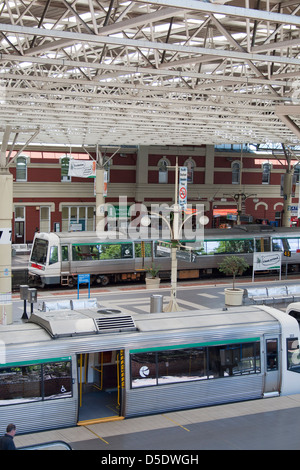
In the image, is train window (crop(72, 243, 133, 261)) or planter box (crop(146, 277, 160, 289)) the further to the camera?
train window (crop(72, 243, 133, 261))

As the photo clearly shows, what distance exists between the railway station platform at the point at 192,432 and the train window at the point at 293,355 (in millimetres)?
1503

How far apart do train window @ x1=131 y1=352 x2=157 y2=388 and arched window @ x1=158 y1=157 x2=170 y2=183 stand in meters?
40.0

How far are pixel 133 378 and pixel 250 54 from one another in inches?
284

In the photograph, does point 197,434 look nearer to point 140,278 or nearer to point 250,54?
point 250,54

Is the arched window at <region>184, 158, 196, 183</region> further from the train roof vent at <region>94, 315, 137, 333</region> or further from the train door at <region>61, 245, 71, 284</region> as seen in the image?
the train roof vent at <region>94, 315, 137, 333</region>

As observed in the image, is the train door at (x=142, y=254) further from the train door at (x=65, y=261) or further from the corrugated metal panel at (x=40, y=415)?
the corrugated metal panel at (x=40, y=415)

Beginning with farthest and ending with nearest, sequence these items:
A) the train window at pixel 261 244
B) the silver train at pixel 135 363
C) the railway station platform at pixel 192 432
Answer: the train window at pixel 261 244, the silver train at pixel 135 363, the railway station platform at pixel 192 432

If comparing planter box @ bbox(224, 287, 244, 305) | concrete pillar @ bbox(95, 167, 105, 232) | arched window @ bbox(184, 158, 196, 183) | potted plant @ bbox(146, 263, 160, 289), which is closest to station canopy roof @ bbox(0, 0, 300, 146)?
concrete pillar @ bbox(95, 167, 105, 232)

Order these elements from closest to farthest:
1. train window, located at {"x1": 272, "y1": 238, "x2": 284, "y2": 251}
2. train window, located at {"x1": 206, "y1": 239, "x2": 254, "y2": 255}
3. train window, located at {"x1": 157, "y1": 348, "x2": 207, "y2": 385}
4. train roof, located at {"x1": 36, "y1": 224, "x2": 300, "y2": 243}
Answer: train window, located at {"x1": 157, "y1": 348, "x2": 207, "y2": 385} < train roof, located at {"x1": 36, "y1": 224, "x2": 300, "y2": 243} < train window, located at {"x1": 206, "y1": 239, "x2": 254, "y2": 255} < train window, located at {"x1": 272, "y1": 238, "x2": 284, "y2": 251}

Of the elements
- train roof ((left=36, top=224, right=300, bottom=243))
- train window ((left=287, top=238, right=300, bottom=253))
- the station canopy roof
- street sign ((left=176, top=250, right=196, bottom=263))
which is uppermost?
the station canopy roof

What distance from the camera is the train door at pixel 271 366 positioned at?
47.3 ft

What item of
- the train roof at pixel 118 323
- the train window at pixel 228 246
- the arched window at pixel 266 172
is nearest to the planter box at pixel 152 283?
the train window at pixel 228 246

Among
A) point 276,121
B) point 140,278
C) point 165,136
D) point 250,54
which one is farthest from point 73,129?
point 250,54

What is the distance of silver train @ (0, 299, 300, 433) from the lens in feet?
39.6
